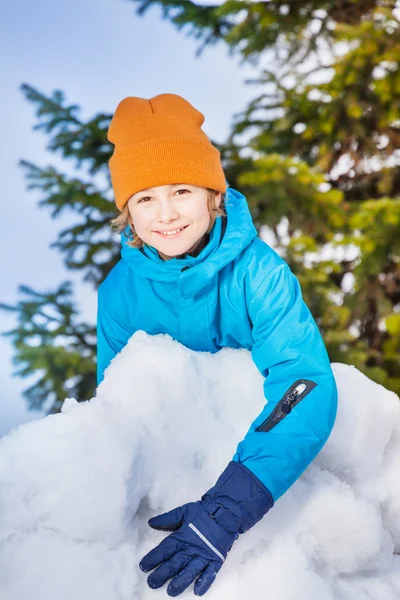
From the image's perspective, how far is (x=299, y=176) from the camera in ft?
14.6

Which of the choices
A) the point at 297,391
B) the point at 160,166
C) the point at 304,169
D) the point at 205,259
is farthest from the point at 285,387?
the point at 304,169

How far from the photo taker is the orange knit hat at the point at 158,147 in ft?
4.91

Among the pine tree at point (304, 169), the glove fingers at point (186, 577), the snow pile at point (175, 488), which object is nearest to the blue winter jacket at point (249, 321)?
the snow pile at point (175, 488)

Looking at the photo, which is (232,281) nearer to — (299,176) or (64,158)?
(299,176)

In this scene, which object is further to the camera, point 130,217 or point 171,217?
point 130,217

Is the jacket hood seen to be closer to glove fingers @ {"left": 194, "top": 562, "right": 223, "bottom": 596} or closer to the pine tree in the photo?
glove fingers @ {"left": 194, "top": 562, "right": 223, "bottom": 596}

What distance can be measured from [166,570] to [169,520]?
0.32 ft

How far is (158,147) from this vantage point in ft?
4.95

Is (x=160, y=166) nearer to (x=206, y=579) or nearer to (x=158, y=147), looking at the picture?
(x=158, y=147)

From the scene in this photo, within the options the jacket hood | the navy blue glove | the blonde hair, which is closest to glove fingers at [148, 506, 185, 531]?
the navy blue glove

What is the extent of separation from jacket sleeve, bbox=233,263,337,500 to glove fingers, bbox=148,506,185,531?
17cm

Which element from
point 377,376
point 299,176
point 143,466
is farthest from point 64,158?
point 143,466

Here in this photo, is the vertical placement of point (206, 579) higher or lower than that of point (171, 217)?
lower

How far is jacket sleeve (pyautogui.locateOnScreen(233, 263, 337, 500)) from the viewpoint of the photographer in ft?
3.90
